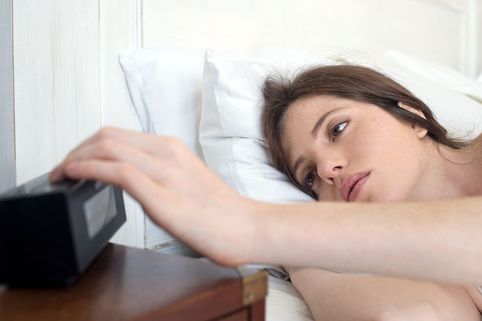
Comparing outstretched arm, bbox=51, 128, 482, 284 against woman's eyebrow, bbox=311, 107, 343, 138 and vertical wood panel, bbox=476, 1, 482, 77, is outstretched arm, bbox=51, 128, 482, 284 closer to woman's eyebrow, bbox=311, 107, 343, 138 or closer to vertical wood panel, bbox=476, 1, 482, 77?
woman's eyebrow, bbox=311, 107, 343, 138

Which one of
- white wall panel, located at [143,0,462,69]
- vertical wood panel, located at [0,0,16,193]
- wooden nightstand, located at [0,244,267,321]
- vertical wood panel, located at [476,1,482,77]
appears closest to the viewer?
wooden nightstand, located at [0,244,267,321]

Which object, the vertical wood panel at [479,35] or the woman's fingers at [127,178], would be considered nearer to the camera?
the woman's fingers at [127,178]

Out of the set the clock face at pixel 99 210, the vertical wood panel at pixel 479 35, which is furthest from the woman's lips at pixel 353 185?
the vertical wood panel at pixel 479 35

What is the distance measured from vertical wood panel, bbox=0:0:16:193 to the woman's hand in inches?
15.1

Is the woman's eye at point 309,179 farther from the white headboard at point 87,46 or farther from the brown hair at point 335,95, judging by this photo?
the white headboard at point 87,46

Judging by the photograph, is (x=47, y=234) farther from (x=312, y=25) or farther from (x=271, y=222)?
(x=312, y=25)

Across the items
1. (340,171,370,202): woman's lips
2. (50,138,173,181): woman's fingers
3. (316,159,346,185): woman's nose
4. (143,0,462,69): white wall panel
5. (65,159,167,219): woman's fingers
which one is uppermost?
(143,0,462,69): white wall panel

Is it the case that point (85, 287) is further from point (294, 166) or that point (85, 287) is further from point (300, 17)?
point (300, 17)

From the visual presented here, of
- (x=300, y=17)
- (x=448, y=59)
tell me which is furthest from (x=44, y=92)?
(x=448, y=59)

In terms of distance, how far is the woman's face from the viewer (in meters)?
0.79

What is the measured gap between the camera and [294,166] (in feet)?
2.95

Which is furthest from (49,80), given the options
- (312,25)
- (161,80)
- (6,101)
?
(312,25)

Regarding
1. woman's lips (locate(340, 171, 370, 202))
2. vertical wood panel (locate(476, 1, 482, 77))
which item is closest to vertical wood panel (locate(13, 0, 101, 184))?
woman's lips (locate(340, 171, 370, 202))

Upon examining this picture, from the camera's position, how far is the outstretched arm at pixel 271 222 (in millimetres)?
399
